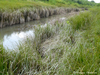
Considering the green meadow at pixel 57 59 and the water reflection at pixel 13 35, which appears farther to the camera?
the water reflection at pixel 13 35

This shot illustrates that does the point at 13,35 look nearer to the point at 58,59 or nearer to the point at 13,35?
the point at 13,35

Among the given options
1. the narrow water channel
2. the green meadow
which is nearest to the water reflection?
the narrow water channel

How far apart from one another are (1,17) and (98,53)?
14.7 feet

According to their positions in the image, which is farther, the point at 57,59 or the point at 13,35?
the point at 13,35

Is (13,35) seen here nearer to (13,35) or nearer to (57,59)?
(13,35)

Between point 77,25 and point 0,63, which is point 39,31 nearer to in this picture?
point 77,25

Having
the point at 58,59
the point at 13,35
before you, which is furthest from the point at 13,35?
the point at 58,59

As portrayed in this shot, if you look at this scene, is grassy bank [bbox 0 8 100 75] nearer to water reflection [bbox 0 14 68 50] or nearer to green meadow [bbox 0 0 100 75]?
green meadow [bbox 0 0 100 75]

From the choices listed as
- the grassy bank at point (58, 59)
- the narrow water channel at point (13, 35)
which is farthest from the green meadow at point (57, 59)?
the narrow water channel at point (13, 35)

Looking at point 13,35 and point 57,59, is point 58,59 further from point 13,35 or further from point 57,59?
point 13,35

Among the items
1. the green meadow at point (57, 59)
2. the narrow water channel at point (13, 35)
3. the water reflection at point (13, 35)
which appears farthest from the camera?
the water reflection at point (13, 35)

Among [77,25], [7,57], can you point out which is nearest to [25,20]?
[77,25]

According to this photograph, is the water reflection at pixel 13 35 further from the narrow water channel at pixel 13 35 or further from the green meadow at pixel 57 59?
the green meadow at pixel 57 59

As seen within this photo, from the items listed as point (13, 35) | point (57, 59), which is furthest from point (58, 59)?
point (13, 35)
